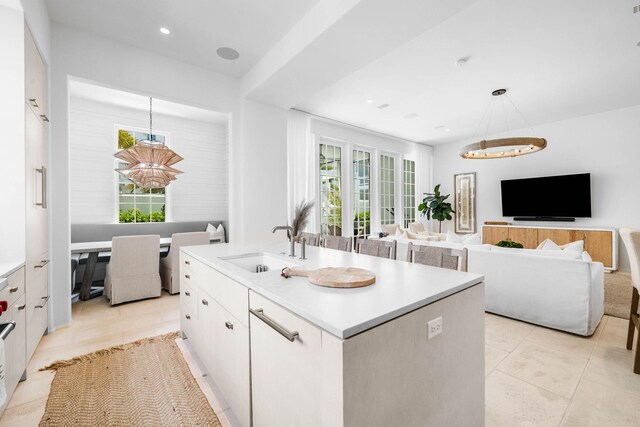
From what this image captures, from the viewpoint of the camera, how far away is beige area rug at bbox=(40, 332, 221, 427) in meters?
1.57

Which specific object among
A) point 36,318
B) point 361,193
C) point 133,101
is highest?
point 133,101

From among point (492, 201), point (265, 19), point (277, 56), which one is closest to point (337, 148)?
point (277, 56)

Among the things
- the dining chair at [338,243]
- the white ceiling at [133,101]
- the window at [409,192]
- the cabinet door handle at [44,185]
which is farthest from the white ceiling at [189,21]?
the window at [409,192]

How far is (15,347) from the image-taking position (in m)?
1.70

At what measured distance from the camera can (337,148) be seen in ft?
19.9

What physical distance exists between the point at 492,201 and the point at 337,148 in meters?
4.07

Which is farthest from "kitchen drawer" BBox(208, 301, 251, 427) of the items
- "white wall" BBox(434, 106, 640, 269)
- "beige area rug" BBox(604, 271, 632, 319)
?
"white wall" BBox(434, 106, 640, 269)

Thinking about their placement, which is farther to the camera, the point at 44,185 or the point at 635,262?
the point at 44,185

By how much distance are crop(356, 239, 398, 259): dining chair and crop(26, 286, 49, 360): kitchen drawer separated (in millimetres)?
2473

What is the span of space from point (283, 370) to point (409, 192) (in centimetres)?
717

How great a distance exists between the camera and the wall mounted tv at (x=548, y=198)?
5441 mm

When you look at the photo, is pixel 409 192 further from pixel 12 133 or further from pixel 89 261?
pixel 12 133

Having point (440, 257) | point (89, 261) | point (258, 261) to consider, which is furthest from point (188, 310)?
point (89, 261)

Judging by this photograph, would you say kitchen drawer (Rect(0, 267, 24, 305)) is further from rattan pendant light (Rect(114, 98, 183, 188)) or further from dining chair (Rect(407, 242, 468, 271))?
dining chair (Rect(407, 242, 468, 271))
